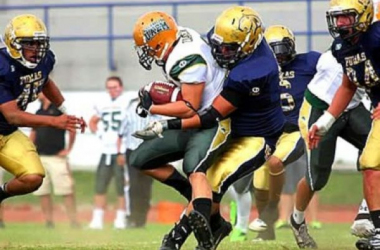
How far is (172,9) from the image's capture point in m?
19.4

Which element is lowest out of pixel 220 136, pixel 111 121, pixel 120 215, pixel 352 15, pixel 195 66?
pixel 120 215

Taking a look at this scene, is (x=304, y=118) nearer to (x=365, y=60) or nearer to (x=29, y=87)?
(x=365, y=60)

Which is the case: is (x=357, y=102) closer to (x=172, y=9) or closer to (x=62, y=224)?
(x=62, y=224)

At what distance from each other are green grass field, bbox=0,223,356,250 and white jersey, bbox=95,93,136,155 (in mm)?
985

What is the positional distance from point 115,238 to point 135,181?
2.78m

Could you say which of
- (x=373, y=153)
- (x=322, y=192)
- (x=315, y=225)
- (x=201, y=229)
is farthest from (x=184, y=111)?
(x=322, y=192)

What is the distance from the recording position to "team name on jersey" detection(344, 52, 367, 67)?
7.97 metres

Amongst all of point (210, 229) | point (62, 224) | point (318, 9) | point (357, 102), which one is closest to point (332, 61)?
point (357, 102)

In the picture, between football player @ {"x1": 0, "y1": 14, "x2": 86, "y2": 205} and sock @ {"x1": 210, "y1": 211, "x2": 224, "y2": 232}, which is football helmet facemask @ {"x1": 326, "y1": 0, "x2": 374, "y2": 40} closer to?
sock @ {"x1": 210, "y1": 211, "x2": 224, "y2": 232}

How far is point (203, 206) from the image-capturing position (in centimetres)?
780

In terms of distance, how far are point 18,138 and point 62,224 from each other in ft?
19.3

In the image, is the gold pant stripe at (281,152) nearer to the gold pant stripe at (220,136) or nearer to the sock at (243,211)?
the sock at (243,211)

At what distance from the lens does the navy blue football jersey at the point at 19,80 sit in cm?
880

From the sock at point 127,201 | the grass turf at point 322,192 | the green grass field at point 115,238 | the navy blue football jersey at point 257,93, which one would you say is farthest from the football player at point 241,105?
the grass turf at point 322,192
